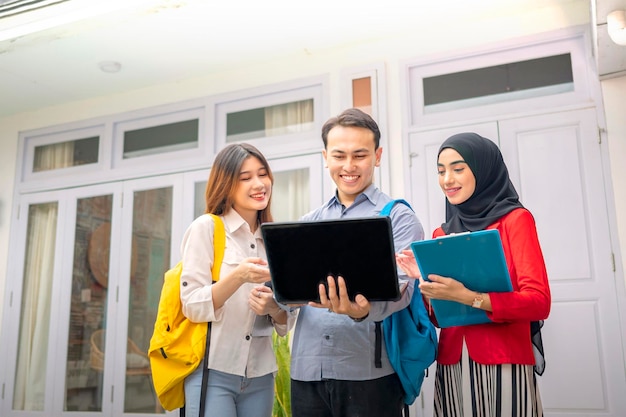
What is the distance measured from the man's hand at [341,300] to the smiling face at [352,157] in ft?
1.21

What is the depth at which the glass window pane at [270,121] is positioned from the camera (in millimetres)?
4480

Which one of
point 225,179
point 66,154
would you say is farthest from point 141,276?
point 225,179

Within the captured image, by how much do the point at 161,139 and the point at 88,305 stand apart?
59.3 inches

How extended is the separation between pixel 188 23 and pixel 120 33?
52cm

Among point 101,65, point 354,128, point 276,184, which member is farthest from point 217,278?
point 101,65

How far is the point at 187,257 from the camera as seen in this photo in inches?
74.1

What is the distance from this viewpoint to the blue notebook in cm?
143

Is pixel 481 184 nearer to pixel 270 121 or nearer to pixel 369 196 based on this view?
pixel 369 196

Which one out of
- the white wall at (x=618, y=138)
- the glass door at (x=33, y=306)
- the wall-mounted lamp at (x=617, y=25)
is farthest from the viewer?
the glass door at (x=33, y=306)

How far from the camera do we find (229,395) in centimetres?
181

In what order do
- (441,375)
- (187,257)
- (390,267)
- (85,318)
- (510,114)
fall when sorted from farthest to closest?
(85,318), (510,114), (187,257), (441,375), (390,267)

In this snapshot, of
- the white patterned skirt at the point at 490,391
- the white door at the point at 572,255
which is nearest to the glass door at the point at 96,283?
the white door at the point at 572,255

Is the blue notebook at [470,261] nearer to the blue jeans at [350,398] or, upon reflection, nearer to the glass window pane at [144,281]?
the blue jeans at [350,398]

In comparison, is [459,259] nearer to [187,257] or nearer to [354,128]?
[354,128]
